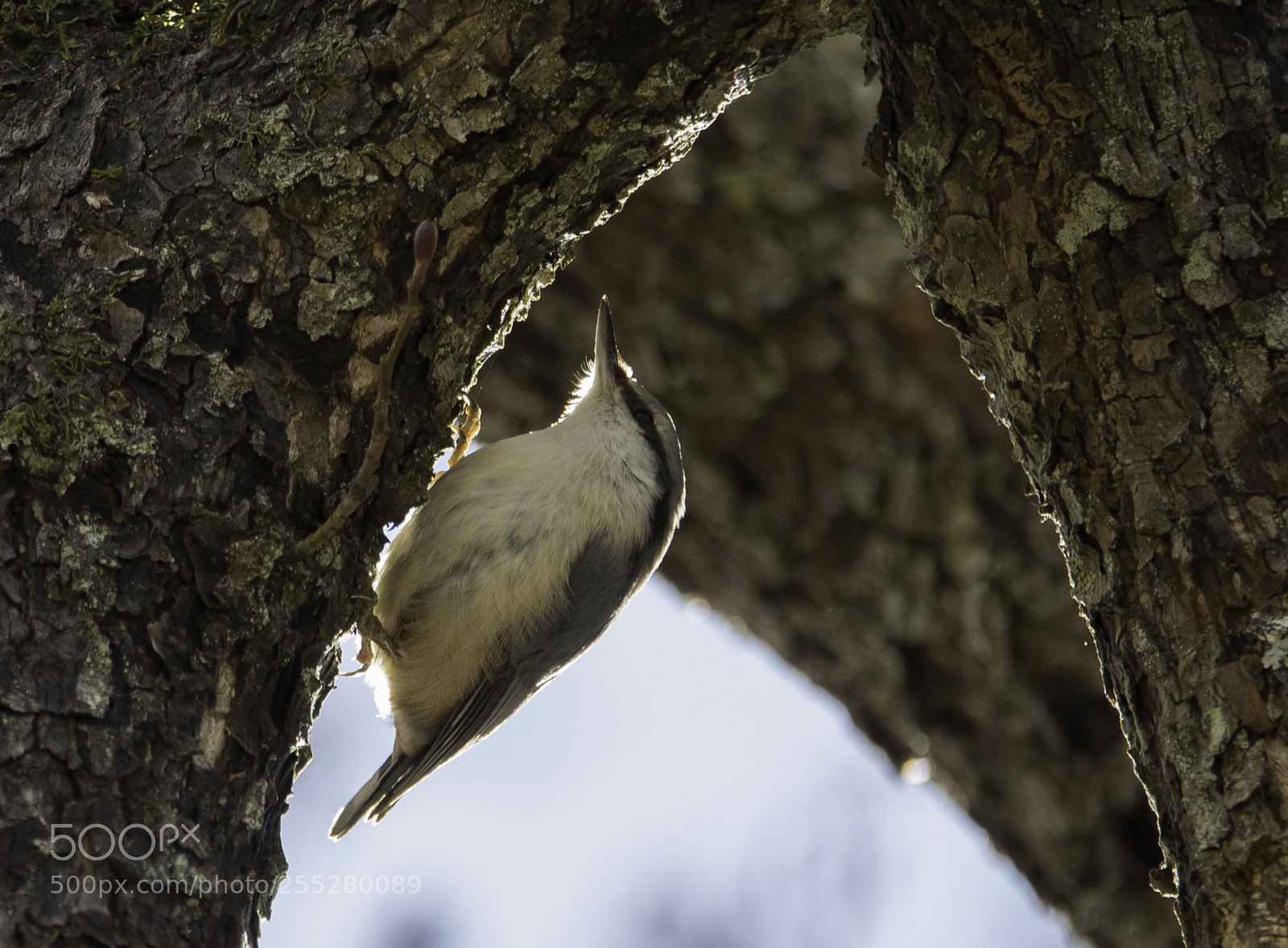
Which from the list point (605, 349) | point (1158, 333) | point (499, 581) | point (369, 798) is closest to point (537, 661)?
point (499, 581)

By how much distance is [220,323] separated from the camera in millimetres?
1623

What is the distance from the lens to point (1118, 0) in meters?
1.62

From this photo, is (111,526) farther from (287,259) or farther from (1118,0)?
(1118,0)

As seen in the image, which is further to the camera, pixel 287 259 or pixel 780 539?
pixel 780 539

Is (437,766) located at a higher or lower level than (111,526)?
lower

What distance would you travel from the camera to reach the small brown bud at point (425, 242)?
5.19 ft

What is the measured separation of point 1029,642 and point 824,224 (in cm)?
127

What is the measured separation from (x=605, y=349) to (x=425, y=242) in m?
1.28

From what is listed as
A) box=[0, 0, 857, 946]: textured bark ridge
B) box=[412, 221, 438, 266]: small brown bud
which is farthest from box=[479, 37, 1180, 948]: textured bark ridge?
box=[412, 221, 438, 266]: small brown bud

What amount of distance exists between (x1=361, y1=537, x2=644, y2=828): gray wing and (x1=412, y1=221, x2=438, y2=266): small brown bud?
1078mm

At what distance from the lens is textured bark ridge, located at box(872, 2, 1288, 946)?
1466 millimetres

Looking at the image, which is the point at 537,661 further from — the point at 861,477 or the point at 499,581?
the point at 861,477

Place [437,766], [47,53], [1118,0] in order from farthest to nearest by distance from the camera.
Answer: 1. [437,766]
2. [47,53]
3. [1118,0]

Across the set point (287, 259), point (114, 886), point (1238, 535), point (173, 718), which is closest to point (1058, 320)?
point (1238, 535)
